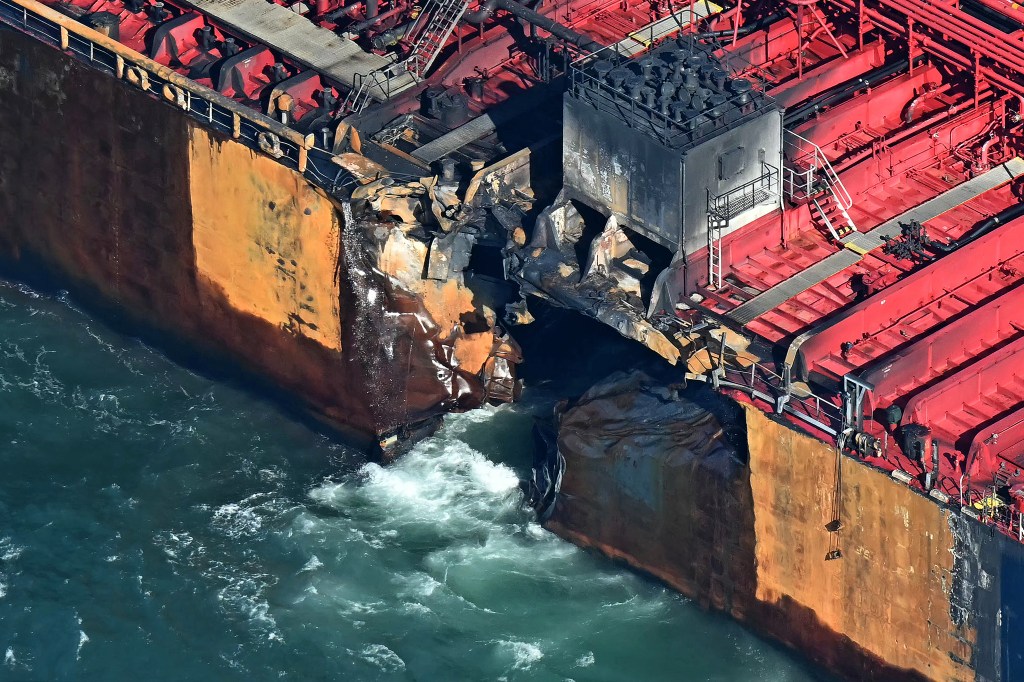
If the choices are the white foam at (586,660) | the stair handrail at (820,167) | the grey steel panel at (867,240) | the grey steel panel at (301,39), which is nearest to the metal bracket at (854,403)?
the grey steel panel at (867,240)

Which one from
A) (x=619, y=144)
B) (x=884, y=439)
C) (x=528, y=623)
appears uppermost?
(x=619, y=144)

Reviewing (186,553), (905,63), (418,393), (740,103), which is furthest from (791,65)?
(186,553)

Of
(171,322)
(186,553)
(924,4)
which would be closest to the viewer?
(186,553)

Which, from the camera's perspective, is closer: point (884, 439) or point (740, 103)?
point (884, 439)

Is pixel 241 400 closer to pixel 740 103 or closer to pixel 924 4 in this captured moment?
pixel 740 103

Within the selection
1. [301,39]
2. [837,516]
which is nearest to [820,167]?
[837,516]

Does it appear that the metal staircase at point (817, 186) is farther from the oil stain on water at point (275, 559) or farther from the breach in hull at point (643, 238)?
the oil stain on water at point (275, 559)

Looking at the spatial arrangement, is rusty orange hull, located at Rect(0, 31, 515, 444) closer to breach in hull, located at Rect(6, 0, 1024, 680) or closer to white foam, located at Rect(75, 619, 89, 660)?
breach in hull, located at Rect(6, 0, 1024, 680)
